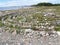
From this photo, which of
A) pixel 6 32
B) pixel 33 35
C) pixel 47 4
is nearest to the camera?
pixel 33 35

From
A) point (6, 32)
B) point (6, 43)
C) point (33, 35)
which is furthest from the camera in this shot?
point (6, 32)

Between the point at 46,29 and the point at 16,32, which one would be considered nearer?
the point at 16,32

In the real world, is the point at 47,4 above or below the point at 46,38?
below

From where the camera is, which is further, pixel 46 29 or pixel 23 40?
pixel 46 29

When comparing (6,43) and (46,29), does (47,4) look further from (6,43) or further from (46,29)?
(6,43)

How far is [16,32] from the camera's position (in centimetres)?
3241

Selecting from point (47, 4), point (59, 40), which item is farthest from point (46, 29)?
point (47, 4)

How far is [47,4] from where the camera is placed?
91.2m

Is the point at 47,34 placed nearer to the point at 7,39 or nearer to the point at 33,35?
the point at 33,35

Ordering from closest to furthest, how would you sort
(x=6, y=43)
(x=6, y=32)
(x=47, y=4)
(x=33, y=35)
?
(x=6, y=43) < (x=33, y=35) < (x=6, y=32) < (x=47, y=4)

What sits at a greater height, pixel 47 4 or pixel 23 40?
pixel 23 40

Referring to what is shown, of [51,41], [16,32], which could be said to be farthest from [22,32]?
[51,41]

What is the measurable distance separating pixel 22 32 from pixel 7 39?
3.79m

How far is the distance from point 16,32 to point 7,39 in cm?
362
